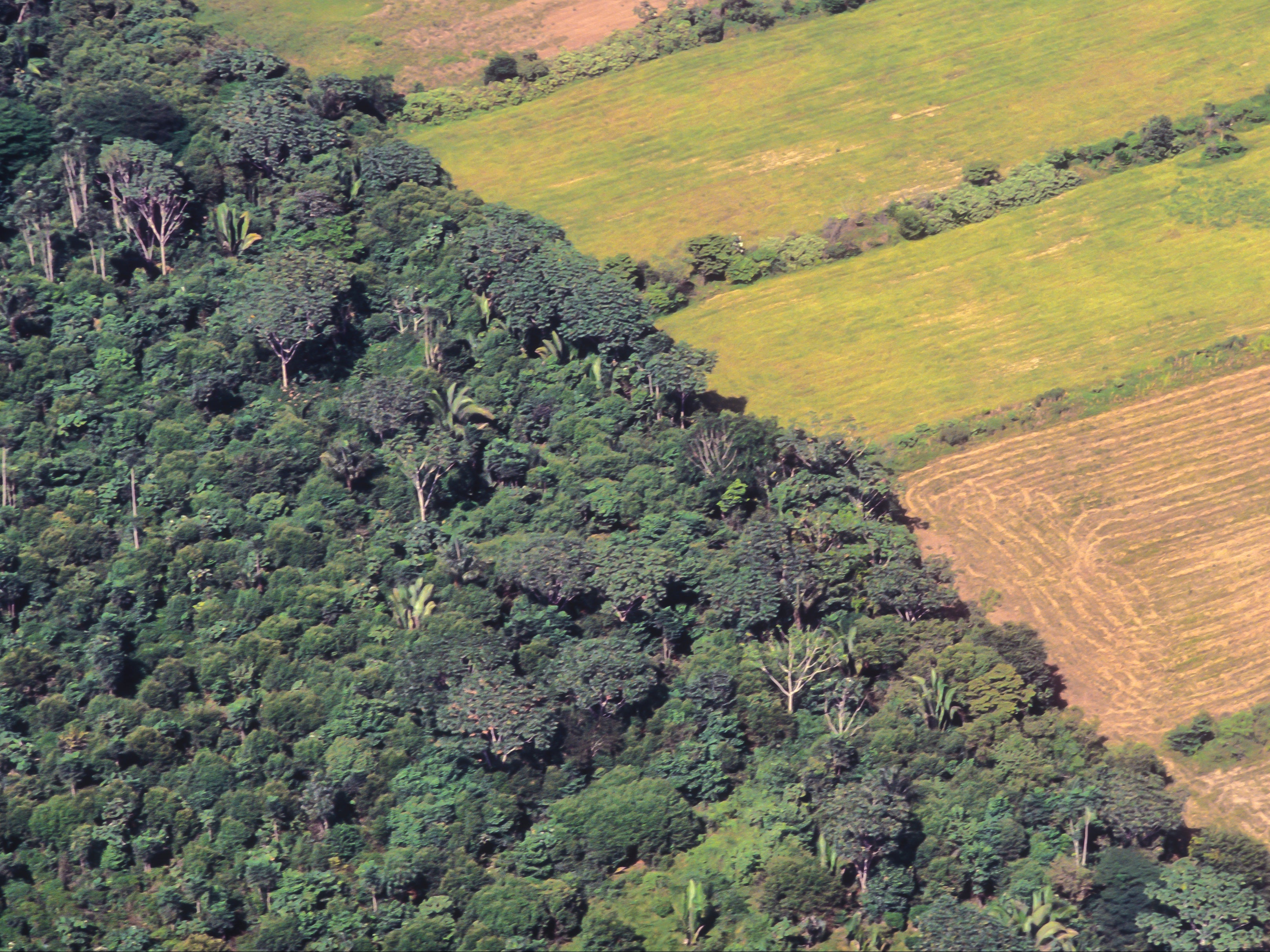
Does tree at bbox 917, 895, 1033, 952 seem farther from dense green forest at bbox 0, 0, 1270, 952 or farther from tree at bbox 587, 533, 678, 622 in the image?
tree at bbox 587, 533, 678, 622

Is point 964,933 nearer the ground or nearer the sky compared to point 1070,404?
nearer the ground

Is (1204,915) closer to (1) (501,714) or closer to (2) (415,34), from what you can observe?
(1) (501,714)

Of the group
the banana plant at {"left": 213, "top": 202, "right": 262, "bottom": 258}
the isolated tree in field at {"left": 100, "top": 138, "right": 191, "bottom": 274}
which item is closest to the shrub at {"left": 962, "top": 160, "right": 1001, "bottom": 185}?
the banana plant at {"left": 213, "top": 202, "right": 262, "bottom": 258}

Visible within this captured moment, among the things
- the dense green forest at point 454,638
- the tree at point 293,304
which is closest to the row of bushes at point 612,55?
the dense green forest at point 454,638

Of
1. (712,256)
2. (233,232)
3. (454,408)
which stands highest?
(233,232)

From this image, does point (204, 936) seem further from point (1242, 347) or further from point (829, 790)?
point (1242, 347)

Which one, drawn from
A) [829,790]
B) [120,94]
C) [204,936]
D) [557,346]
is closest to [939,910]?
[829,790]

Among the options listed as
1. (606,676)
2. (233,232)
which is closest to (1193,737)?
(606,676)
